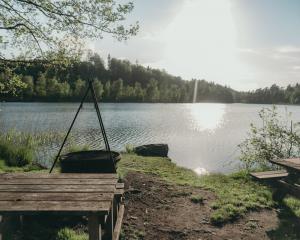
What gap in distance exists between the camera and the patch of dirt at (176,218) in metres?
7.12

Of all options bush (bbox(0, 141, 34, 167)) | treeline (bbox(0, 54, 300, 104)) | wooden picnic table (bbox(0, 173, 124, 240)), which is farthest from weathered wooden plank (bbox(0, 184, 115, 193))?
treeline (bbox(0, 54, 300, 104))

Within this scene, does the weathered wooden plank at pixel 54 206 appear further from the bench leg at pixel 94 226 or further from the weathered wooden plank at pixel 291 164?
the weathered wooden plank at pixel 291 164

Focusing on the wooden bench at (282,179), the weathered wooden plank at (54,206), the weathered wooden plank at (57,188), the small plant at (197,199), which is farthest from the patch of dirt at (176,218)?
the weathered wooden plank at (54,206)

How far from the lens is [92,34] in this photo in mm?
13500

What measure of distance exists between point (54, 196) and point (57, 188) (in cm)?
42

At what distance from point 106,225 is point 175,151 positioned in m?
22.1

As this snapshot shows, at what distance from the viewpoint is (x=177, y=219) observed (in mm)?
7953

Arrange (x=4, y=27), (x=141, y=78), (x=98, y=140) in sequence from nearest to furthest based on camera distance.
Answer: (x=4, y=27) < (x=98, y=140) < (x=141, y=78)

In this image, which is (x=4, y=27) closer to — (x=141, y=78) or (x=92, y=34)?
(x=92, y=34)

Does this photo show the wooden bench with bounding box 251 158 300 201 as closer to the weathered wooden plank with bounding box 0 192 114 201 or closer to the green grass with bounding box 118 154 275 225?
the green grass with bounding box 118 154 275 225

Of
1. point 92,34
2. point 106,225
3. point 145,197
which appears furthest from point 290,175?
point 92,34

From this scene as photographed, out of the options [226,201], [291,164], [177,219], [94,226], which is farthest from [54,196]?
[291,164]

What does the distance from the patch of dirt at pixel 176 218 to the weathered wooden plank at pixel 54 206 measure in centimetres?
308

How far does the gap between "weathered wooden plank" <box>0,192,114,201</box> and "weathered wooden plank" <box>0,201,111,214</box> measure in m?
0.12
